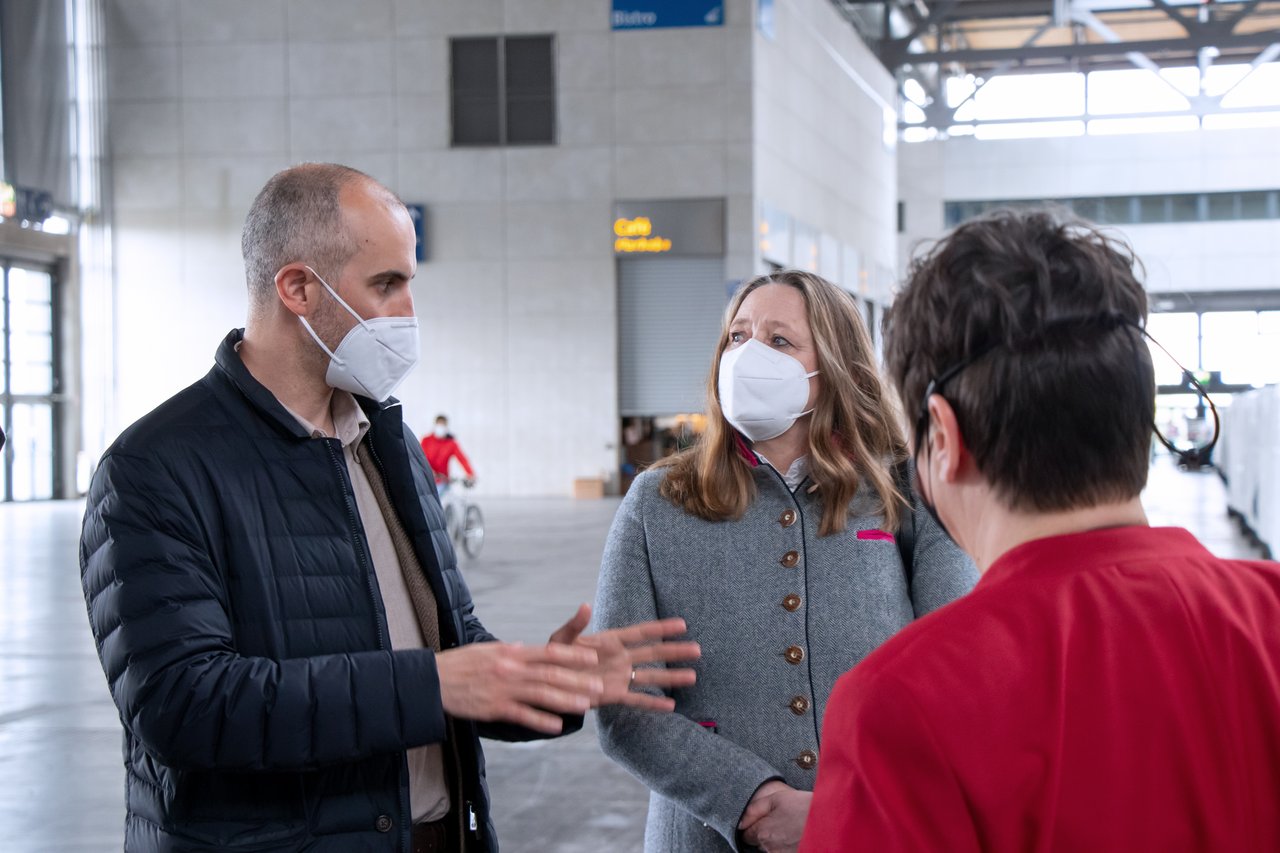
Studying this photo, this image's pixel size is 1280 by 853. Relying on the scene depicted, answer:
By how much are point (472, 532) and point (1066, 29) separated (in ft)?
134

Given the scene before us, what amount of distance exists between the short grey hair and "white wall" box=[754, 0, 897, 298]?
980 inches

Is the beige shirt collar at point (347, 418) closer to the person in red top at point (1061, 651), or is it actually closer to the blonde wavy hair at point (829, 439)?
the blonde wavy hair at point (829, 439)

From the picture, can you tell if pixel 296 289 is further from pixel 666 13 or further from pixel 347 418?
pixel 666 13

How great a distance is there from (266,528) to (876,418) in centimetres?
125

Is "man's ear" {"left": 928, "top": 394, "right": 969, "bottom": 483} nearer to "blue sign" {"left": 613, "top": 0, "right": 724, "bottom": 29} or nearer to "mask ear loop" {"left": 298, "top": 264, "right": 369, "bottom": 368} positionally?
"mask ear loop" {"left": 298, "top": 264, "right": 369, "bottom": 368}

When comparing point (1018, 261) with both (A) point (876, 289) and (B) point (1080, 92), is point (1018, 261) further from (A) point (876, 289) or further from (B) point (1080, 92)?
(B) point (1080, 92)

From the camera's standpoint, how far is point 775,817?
218 cm

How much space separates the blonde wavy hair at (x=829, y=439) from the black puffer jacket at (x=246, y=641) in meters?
0.60

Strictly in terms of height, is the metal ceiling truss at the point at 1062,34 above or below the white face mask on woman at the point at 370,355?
above

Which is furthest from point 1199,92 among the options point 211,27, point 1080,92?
point 211,27

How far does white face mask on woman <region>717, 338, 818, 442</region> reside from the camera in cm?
254

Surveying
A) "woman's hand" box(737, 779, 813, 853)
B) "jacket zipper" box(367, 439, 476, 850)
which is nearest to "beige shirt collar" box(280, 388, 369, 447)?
"jacket zipper" box(367, 439, 476, 850)

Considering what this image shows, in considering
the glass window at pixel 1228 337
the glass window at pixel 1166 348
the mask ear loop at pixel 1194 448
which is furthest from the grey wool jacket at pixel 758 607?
the glass window at pixel 1228 337

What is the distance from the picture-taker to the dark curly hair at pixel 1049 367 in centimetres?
123
